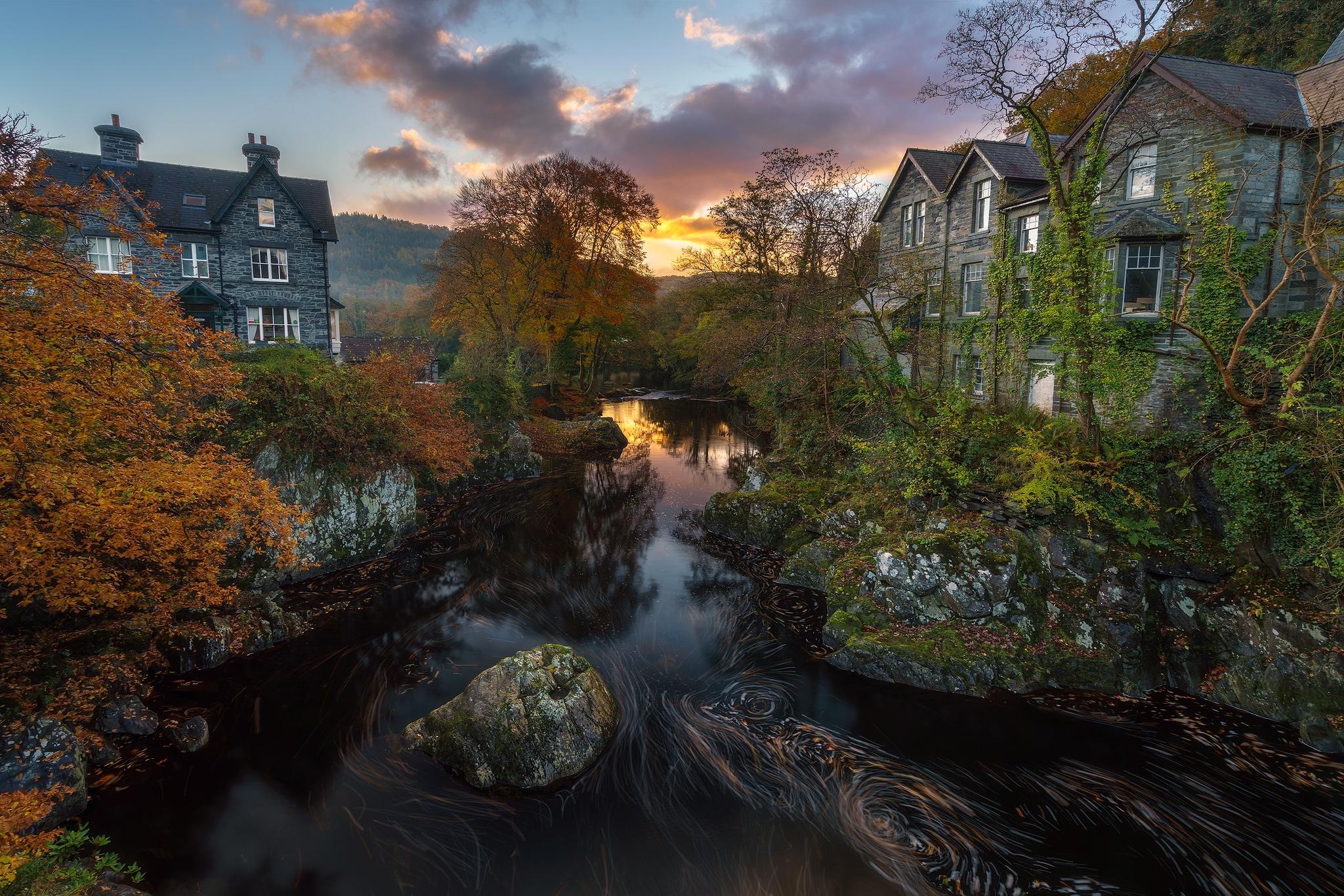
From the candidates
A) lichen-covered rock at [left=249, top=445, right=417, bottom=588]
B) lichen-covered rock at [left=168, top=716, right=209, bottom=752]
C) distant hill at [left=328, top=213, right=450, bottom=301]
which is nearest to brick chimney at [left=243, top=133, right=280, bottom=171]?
lichen-covered rock at [left=249, top=445, right=417, bottom=588]

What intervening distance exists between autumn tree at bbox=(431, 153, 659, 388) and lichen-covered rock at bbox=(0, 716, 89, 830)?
23.6m

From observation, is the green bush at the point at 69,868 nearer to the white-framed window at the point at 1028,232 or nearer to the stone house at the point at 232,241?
the stone house at the point at 232,241

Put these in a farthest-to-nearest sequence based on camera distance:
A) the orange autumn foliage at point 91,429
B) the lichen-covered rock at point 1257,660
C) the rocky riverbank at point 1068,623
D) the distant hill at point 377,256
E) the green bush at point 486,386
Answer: the distant hill at point 377,256, the green bush at point 486,386, the rocky riverbank at point 1068,623, the lichen-covered rock at point 1257,660, the orange autumn foliage at point 91,429

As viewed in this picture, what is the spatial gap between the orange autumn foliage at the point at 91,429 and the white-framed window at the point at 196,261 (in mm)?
22511

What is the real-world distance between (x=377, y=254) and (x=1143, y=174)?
14373 centimetres

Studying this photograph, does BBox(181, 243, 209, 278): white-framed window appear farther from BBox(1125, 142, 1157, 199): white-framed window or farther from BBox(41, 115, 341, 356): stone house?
BBox(1125, 142, 1157, 199): white-framed window

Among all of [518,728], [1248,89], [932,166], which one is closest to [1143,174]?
[1248,89]

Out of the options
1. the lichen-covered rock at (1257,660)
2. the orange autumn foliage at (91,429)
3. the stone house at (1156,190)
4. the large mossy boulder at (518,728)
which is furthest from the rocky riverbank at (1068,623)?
the orange autumn foliage at (91,429)

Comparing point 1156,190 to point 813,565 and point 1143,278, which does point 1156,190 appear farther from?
point 813,565

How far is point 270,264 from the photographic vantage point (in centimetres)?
2945

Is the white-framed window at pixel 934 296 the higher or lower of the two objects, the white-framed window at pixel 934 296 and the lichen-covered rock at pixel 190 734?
the higher

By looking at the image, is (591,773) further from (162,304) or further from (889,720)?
(162,304)

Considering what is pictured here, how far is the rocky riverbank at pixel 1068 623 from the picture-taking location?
993 cm

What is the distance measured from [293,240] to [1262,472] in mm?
35901
